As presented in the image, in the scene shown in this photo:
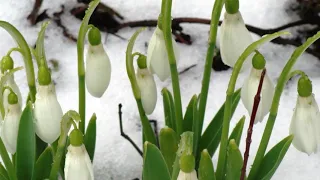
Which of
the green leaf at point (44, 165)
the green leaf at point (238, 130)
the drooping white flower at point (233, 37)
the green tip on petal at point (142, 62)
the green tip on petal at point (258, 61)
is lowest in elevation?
the green leaf at point (44, 165)

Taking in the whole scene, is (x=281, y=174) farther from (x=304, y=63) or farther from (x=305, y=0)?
(x=305, y=0)

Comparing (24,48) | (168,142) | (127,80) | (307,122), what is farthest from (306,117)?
(127,80)

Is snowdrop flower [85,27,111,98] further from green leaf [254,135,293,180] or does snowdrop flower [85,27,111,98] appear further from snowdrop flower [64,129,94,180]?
green leaf [254,135,293,180]

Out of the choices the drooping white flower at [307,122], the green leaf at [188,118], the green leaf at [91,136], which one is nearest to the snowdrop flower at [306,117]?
the drooping white flower at [307,122]

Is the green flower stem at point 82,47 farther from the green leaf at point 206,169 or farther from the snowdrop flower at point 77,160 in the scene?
the green leaf at point 206,169

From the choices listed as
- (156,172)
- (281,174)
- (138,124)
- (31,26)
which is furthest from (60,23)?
(156,172)

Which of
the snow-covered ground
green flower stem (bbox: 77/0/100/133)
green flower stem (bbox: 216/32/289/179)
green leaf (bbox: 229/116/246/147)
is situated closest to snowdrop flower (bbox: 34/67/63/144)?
green flower stem (bbox: 77/0/100/133)

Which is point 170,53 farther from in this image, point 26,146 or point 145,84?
point 26,146
